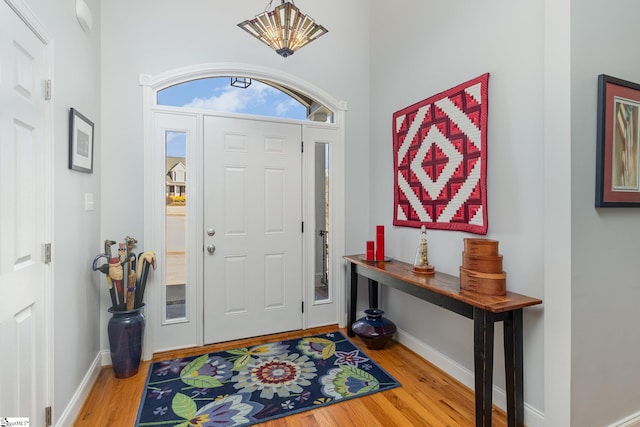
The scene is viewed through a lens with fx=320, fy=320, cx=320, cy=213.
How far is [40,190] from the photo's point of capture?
5.04 feet

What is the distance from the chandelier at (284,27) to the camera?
6.07 feet

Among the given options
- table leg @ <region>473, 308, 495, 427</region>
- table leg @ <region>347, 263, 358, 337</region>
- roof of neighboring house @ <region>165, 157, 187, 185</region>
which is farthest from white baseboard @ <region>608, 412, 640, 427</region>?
roof of neighboring house @ <region>165, 157, 187, 185</region>

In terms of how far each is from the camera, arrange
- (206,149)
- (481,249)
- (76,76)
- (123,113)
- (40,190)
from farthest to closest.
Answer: (206,149) < (123,113) < (76,76) < (481,249) < (40,190)

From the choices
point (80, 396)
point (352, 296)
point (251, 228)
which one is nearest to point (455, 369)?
point (352, 296)

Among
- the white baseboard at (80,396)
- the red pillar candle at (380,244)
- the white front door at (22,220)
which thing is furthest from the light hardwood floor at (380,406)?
the red pillar candle at (380,244)

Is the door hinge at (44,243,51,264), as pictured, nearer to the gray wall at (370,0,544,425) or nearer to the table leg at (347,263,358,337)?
the table leg at (347,263,358,337)

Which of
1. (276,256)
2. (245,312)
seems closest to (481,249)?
(276,256)

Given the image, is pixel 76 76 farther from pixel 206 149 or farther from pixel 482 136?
pixel 482 136

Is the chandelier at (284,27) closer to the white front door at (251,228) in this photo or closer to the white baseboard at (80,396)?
the white front door at (251,228)

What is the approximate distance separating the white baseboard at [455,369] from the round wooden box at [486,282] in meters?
0.72

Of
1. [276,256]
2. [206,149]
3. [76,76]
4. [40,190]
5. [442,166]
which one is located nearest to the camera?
[40,190]

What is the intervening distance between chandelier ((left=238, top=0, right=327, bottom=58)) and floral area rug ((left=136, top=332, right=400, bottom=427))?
2.23 meters

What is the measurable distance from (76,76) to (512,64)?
2.70m

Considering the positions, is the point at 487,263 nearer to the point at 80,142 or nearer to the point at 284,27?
the point at 284,27
